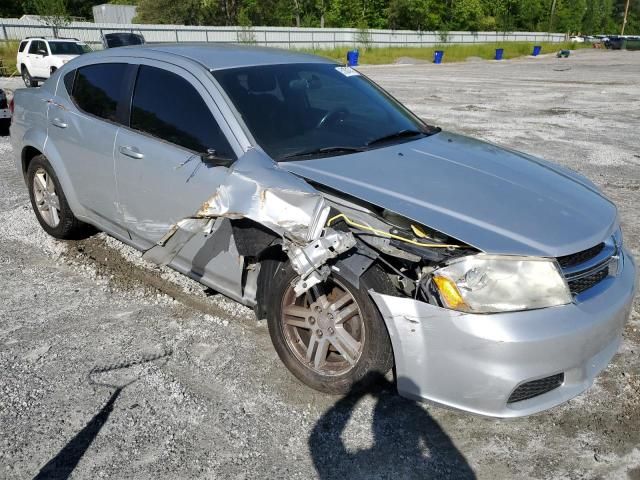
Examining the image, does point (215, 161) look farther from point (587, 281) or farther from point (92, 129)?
point (587, 281)

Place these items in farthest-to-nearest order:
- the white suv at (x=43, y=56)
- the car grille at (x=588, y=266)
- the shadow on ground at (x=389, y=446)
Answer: the white suv at (x=43, y=56)
the car grille at (x=588, y=266)
the shadow on ground at (x=389, y=446)

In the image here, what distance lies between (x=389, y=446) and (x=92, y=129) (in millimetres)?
2999

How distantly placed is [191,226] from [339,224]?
784 millimetres

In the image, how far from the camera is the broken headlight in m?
2.33

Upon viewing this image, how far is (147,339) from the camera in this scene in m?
3.42

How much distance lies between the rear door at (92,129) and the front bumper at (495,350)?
2.38 metres

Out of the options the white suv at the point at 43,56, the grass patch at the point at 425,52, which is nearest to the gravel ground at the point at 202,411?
the white suv at the point at 43,56

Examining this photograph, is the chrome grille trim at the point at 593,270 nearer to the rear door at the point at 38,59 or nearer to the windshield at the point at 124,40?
the windshield at the point at 124,40

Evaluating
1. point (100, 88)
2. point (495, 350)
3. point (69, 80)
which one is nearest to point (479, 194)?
point (495, 350)

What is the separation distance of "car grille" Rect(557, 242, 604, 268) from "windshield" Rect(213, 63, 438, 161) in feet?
4.36

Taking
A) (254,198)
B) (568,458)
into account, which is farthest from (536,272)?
(254,198)

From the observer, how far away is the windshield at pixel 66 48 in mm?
19297

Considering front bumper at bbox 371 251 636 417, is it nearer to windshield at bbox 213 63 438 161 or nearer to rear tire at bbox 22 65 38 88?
windshield at bbox 213 63 438 161

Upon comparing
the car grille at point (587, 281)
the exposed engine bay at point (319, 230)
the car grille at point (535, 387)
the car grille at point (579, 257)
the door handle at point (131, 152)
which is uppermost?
the door handle at point (131, 152)
